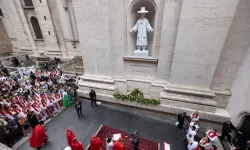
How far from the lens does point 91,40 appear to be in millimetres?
8477

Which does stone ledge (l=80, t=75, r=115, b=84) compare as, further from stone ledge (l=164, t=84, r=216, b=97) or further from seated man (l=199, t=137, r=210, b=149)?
seated man (l=199, t=137, r=210, b=149)

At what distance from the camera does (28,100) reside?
9016 millimetres

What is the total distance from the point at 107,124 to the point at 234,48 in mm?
8542

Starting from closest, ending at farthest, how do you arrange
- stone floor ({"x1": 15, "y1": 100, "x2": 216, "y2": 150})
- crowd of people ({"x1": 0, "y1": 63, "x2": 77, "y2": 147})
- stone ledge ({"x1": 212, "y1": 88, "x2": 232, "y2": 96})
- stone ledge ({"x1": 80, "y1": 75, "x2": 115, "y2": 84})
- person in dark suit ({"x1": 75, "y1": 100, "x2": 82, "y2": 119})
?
stone floor ({"x1": 15, "y1": 100, "x2": 216, "y2": 150}), crowd of people ({"x1": 0, "y1": 63, "x2": 77, "y2": 147}), stone ledge ({"x1": 212, "y1": 88, "x2": 232, "y2": 96}), person in dark suit ({"x1": 75, "y1": 100, "x2": 82, "y2": 119}), stone ledge ({"x1": 80, "y1": 75, "x2": 115, "y2": 84})

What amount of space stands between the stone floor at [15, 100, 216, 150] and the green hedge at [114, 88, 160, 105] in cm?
103

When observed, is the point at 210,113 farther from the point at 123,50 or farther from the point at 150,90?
the point at 123,50

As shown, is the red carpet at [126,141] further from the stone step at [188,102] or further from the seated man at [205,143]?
the stone step at [188,102]

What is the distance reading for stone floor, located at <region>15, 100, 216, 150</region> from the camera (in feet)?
22.8

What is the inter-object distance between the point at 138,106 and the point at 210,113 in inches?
172

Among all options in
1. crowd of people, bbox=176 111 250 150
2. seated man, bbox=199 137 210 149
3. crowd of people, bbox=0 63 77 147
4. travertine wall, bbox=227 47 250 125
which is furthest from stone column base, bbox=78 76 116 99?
travertine wall, bbox=227 47 250 125

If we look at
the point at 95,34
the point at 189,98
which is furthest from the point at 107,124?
the point at 95,34

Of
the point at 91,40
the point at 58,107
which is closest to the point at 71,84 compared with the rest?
the point at 58,107

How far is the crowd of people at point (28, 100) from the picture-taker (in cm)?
708

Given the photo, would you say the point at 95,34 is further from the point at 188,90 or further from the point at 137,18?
the point at 188,90
